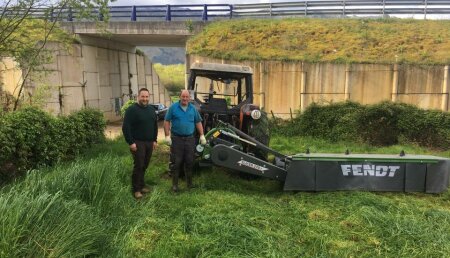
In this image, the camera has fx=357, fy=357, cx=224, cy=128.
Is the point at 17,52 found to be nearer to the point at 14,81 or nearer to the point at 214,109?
the point at 214,109

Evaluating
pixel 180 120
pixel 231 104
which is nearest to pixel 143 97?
pixel 180 120

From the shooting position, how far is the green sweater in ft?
18.1

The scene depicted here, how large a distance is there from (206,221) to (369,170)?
283cm

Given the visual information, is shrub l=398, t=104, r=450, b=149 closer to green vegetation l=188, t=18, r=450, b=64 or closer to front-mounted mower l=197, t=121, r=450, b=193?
green vegetation l=188, t=18, r=450, b=64

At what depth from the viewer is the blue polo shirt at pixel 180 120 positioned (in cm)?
575

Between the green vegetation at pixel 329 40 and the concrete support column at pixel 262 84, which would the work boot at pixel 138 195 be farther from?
the green vegetation at pixel 329 40

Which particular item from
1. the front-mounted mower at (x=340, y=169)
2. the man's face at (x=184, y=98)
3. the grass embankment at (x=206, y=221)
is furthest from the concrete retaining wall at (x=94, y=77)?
the grass embankment at (x=206, y=221)

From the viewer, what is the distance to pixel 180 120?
18.9ft

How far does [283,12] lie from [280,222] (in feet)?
58.3

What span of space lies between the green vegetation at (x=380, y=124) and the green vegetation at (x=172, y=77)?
24.9m

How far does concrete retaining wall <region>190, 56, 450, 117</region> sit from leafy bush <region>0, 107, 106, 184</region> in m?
8.43

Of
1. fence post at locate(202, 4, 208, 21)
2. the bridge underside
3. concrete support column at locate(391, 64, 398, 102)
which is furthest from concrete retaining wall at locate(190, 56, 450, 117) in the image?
fence post at locate(202, 4, 208, 21)

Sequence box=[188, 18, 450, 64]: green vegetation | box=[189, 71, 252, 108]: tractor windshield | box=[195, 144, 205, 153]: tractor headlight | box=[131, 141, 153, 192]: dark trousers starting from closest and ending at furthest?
box=[131, 141, 153, 192]: dark trousers → box=[195, 144, 205, 153]: tractor headlight → box=[189, 71, 252, 108]: tractor windshield → box=[188, 18, 450, 64]: green vegetation

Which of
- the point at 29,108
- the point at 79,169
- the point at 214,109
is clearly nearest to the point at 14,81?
the point at 29,108
